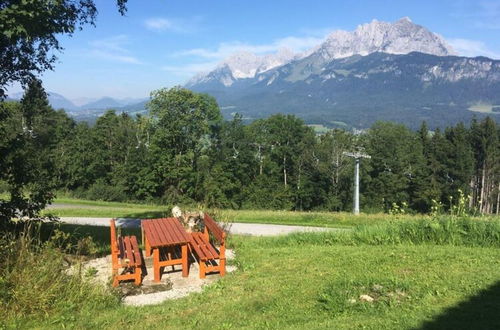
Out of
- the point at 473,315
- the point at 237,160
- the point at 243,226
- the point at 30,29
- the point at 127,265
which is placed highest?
the point at 30,29

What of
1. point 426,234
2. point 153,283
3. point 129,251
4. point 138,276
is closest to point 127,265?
point 138,276

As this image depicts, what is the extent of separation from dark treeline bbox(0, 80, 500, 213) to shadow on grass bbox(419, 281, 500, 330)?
33824 millimetres

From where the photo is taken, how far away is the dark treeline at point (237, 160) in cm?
4225

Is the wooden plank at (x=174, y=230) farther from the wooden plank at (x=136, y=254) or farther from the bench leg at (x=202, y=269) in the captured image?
the wooden plank at (x=136, y=254)

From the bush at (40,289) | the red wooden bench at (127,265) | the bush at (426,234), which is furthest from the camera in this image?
the bush at (426,234)

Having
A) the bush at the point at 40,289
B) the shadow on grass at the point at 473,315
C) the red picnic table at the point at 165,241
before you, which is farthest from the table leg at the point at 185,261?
the shadow on grass at the point at 473,315

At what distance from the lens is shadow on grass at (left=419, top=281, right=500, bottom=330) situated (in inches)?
186

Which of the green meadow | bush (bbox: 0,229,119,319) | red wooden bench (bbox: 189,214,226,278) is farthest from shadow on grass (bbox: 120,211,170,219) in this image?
bush (bbox: 0,229,119,319)

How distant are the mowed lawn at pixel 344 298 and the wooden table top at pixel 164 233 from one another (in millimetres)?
1224

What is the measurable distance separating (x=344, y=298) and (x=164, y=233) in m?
4.17

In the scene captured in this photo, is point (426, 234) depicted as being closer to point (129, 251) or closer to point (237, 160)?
point (129, 251)

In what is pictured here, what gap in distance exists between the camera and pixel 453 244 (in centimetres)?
879

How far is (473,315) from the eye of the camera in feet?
16.5

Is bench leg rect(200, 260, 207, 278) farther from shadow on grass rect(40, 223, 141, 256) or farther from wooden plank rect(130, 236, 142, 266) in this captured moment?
shadow on grass rect(40, 223, 141, 256)
